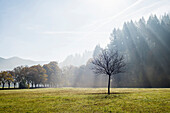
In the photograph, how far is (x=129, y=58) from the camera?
67000 millimetres

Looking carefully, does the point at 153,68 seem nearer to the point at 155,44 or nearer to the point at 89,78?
the point at 155,44

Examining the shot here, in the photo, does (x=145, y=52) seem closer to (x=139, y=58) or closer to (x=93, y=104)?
(x=139, y=58)

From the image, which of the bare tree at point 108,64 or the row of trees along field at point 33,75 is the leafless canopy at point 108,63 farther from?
the row of trees along field at point 33,75

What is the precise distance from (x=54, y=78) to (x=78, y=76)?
25351mm

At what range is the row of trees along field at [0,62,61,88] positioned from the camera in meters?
77.1

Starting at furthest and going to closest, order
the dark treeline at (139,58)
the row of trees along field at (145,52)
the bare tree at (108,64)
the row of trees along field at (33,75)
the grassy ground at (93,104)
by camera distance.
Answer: the row of trees along field at (33,75)
the dark treeline at (139,58)
the row of trees along field at (145,52)
the bare tree at (108,64)
the grassy ground at (93,104)

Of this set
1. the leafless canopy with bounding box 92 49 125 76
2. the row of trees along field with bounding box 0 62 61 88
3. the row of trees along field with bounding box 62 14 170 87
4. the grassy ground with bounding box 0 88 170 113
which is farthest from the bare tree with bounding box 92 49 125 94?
the row of trees along field with bounding box 0 62 61 88

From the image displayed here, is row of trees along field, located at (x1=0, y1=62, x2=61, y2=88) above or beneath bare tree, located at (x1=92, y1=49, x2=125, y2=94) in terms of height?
beneath

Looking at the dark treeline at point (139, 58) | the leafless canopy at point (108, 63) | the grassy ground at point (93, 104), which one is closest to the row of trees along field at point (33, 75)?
the dark treeline at point (139, 58)

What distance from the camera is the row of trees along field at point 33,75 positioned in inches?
3036

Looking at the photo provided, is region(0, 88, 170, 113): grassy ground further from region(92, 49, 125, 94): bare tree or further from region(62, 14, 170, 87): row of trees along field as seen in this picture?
region(62, 14, 170, 87): row of trees along field

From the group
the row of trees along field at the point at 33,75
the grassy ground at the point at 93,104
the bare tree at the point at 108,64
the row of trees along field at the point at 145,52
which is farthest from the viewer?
the row of trees along field at the point at 33,75

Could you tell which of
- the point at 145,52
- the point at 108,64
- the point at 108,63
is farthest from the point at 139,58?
the point at 108,63

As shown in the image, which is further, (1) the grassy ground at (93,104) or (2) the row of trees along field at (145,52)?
(2) the row of trees along field at (145,52)
